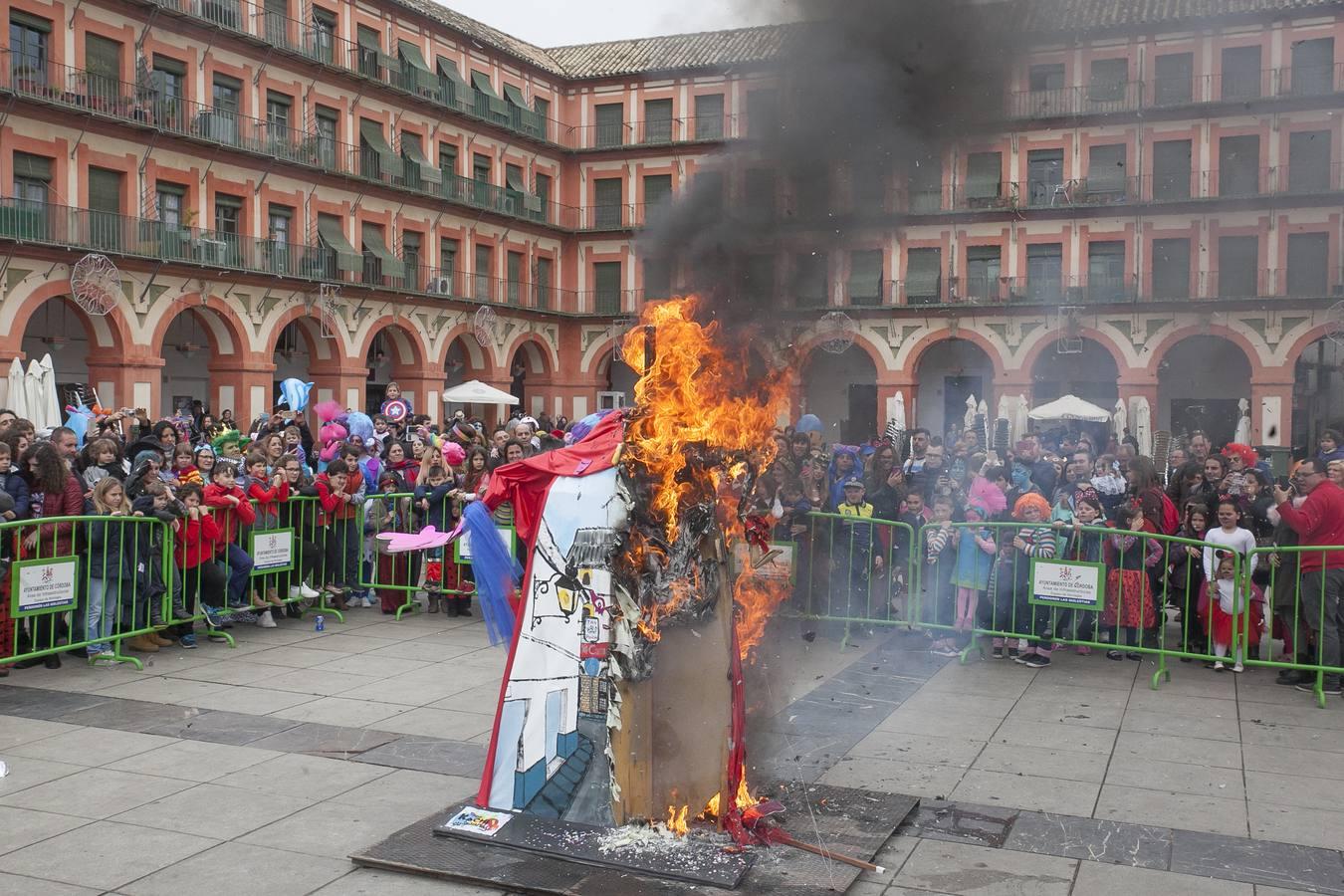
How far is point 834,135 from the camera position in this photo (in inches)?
→ 253

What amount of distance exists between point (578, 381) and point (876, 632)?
32.8 meters

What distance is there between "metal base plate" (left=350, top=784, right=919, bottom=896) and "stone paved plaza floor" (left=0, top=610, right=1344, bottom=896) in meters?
0.10

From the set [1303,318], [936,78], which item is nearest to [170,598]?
[936,78]

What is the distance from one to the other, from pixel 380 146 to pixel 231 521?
86.1ft

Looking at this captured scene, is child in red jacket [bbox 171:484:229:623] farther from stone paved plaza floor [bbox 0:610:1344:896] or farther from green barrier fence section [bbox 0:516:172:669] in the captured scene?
stone paved plaza floor [bbox 0:610:1344:896]

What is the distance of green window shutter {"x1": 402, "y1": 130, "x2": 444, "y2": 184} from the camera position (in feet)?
120

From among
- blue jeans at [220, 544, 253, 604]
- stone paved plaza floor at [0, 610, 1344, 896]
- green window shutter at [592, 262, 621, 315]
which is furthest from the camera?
green window shutter at [592, 262, 621, 315]

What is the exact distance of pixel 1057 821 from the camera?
20.4 ft

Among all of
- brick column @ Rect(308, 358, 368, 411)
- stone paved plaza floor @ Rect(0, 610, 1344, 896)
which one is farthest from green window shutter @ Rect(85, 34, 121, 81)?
stone paved plaza floor @ Rect(0, 610, 1344, 896)

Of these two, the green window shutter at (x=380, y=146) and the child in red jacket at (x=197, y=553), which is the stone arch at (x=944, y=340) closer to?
the green window shutter at (x=380, y=146)

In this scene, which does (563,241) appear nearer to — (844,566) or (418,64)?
(418,64)

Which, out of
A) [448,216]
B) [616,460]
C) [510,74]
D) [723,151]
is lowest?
[616,460]

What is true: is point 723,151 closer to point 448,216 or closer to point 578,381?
point 448,216

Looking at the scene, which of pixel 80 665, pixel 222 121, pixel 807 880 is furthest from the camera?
pixel 222 121
